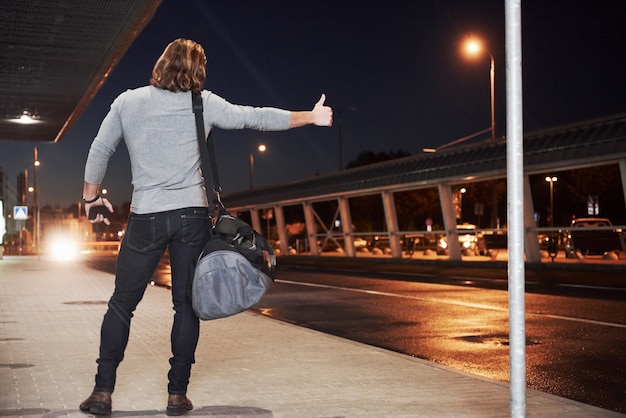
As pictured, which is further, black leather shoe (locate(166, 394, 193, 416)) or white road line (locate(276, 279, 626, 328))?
white road line (locate(276, 279, 626, 328))

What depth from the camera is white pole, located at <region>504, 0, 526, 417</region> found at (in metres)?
4.17

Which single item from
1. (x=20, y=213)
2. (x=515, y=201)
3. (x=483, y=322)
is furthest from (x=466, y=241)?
(x=515, y=201)

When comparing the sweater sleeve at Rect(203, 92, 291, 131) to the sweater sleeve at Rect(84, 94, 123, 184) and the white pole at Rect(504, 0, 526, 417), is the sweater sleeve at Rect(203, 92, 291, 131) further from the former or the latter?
the white pole at Rect(504, 0, 526, 417)

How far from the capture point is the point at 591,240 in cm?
2583

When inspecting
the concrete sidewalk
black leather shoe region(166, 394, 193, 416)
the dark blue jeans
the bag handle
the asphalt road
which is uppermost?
the bag handle

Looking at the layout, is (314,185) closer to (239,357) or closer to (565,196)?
(565,196)

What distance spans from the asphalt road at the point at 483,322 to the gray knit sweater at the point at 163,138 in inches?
128

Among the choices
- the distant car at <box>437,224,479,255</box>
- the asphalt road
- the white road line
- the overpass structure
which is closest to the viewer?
the asphalt road

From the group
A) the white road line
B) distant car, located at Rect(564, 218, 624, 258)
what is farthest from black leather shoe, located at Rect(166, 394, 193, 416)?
distant car, located at Rect(564, 218, 624, 258)

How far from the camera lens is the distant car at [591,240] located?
25.0 meters

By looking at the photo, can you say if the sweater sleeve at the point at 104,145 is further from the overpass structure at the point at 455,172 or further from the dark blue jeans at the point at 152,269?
A: the overpass structure at the point at 455,172

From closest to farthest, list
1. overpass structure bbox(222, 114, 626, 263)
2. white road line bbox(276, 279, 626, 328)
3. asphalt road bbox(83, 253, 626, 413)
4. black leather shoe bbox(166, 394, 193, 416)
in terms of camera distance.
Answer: black leather shoe bbox(166, 394, 193, 416)
asphalt road bbox(83, 253, 626, 413)
white road line bbox(276, 279, 626, 328)
overpass structure bbox(222, 114, 626, 263)

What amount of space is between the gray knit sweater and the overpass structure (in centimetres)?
1875

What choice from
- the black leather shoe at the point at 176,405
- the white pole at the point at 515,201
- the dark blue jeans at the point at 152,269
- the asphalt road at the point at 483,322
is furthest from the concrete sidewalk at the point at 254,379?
the white pole at the point at 515,201
